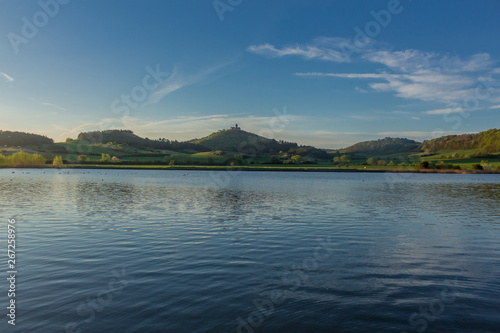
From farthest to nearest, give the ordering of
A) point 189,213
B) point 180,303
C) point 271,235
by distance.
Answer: point 189,213, point 271,235, point 180,303

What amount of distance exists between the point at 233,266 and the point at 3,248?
1466 centimetres

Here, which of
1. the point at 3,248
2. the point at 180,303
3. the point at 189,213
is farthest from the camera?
the point at 189,213

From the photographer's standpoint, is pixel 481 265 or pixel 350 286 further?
pixel 481 265

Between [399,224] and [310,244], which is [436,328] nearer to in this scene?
[310,244]

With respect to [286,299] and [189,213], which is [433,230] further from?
[189,213]

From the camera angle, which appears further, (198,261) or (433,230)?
(433,230)

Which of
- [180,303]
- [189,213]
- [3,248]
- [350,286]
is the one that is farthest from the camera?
[189,213]

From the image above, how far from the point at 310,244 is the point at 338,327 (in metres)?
11.8

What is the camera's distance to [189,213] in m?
36.2

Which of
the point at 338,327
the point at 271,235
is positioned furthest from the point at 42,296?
the point at 271,235

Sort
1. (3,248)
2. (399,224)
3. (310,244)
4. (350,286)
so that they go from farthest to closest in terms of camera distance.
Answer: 1. (399,224)
2. (310,244)
3. (3,248)
4. (350,286)

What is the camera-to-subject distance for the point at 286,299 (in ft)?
41.9

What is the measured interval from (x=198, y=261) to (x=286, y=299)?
6602 mm

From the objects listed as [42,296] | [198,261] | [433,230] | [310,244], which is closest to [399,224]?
[433,230]
